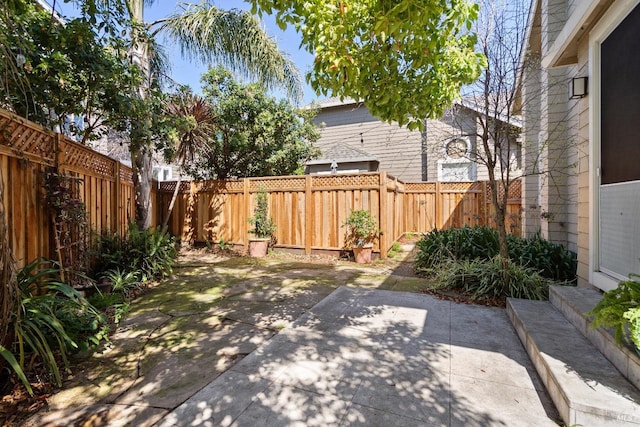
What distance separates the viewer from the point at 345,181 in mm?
7445

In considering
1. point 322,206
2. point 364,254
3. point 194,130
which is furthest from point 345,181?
point 194,130

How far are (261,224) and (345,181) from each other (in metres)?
2.48

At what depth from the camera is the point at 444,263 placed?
17.9 feet

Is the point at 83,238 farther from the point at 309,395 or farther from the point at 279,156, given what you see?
the point at 279,156

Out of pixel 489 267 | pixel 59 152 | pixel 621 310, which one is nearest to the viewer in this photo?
pixel 621 310

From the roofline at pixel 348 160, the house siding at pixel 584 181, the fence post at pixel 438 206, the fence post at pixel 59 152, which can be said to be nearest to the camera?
the house siding at pixel 584 181

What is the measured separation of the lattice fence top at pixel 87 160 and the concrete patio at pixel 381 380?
12.0 ft

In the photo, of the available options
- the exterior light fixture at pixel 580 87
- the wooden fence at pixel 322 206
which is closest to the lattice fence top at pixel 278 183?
the wooden fence at pixel 322 206

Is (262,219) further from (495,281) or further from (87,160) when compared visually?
(495,281)

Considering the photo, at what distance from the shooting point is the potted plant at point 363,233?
6.98 meters

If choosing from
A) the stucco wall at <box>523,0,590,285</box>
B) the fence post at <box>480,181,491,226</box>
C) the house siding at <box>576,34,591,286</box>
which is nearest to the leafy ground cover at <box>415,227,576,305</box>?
the stucco wall at <box>523,0,590,285</box>

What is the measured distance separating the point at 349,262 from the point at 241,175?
16.0 ft

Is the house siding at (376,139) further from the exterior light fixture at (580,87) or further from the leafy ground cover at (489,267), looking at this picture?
the exterior light fixture at (580,87)

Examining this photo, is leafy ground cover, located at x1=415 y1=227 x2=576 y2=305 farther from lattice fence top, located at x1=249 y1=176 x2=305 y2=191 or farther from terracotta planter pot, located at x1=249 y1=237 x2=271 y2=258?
terracotta planter pot, located at x1=249 y1=237 x2=271 y2=258
